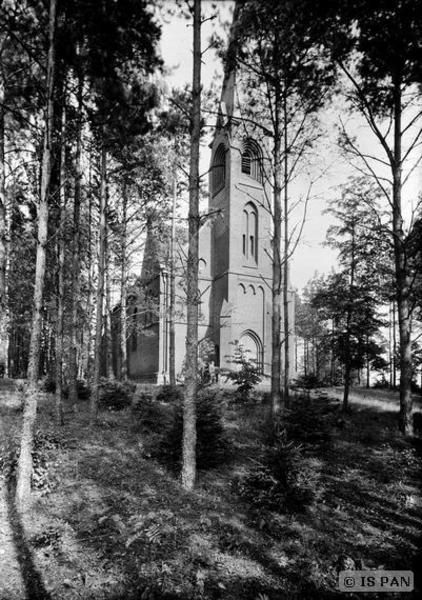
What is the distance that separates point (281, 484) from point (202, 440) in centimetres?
199

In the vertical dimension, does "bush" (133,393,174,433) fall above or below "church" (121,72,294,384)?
below

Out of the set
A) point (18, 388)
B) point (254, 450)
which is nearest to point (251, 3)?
point (254, 450)

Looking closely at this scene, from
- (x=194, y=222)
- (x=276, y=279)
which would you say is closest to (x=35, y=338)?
(x=194, y=222)

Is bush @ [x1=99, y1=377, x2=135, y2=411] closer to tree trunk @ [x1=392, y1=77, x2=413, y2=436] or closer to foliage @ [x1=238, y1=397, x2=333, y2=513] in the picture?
foliage @ [x1=238, y1=397, x2=333, y2=513]

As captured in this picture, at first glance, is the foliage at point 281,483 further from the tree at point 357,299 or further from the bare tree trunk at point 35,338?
the tree at point 357,299

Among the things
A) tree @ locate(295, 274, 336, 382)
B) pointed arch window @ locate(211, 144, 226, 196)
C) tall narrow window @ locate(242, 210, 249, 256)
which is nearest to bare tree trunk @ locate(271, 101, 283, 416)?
tall narrow window @ locate(242, 210, 249, 256)

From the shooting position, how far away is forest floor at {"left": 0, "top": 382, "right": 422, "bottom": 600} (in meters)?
4.30

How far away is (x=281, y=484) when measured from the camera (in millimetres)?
6227

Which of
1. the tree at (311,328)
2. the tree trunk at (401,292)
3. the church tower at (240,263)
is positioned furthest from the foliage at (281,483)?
the tree at (311,328)

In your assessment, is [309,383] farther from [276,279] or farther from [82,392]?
[82,392]

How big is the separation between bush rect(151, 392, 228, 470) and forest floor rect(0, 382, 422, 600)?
0.23 meters

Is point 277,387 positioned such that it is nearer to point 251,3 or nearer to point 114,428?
point 114,428

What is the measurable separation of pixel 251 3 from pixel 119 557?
1187cm

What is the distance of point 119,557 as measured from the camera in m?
4.63
